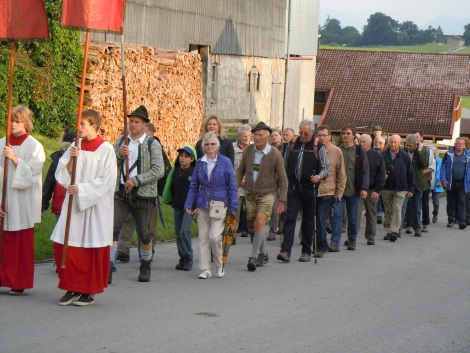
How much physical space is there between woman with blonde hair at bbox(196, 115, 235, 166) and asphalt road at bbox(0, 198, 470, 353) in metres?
1.64

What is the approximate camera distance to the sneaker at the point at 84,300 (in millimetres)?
10539

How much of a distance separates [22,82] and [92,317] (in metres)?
12.2

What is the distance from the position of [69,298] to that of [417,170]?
11.2m

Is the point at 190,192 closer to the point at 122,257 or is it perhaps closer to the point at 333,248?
the point at 122,257

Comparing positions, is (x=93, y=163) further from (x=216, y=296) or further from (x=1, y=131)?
(x=1, y=131)

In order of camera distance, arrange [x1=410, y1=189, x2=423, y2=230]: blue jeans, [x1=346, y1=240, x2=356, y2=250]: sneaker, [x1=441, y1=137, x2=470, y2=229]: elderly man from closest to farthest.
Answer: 1. [x1=346, y1=240, x2=356, y2=250]: sneaker
2. [x1=410, y1=189, x2=423, y2=230]: blue jeans
3. [x1=441, y1=137, x2=470, y2=229]: elderly man

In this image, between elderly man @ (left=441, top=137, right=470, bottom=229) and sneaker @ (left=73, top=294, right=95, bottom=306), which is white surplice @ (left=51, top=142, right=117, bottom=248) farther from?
elderly man @ (left=441, top=137, right=470, bottom=229)

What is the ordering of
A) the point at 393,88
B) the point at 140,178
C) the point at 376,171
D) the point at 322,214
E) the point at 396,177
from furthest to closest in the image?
the point at 393,88 → the point at 396,177 → the point at 376,171 → the point at 322,214 → the point at 140,178

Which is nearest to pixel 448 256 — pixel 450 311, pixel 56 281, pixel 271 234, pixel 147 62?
pixel 271 234

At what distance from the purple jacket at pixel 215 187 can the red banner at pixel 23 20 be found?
2763mm

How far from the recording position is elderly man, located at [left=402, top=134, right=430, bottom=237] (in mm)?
20125

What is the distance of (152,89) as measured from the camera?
2816 centimetres

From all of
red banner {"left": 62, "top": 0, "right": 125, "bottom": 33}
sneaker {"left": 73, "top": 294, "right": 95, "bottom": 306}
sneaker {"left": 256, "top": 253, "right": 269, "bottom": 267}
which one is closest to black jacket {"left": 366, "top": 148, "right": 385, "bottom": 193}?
sneaker {"left": 256, "top": 253, "right": 269, "bottom": 267}

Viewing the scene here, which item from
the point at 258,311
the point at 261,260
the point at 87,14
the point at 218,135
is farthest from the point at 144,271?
the point at 218,135
